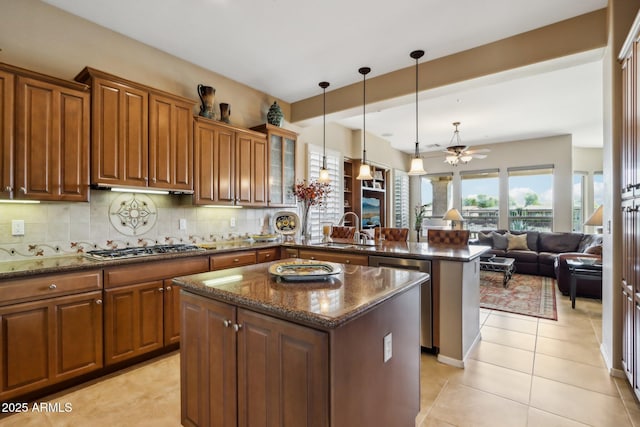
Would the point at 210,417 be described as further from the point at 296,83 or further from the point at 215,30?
the point at 296,83

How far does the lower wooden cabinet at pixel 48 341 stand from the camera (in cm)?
202

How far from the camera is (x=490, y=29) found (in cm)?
295

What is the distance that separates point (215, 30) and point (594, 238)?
718 cm

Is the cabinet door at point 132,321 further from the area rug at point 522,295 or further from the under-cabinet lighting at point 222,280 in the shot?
the area rug at point 522,295

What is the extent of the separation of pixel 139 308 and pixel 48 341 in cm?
60

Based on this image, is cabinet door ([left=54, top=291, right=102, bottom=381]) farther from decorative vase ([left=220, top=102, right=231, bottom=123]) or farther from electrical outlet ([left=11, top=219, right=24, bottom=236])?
decorative vase ([left=220, top=102, right=231, bottom=123])

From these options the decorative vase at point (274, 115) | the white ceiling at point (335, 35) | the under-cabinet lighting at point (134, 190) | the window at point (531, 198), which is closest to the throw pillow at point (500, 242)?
the window at point (531, 198)

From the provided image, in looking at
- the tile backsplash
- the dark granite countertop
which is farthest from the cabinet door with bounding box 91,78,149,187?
the dark granite countertop

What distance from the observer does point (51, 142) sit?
7.77ft

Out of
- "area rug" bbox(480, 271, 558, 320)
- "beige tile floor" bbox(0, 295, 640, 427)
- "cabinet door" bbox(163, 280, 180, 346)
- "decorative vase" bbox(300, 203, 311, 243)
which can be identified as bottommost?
"beige tile floor" bbox(0, 295, 640, 427)

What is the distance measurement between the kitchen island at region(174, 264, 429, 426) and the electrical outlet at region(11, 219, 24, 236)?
1.80 m

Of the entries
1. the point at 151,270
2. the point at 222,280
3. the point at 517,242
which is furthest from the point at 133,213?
the point at 517,242

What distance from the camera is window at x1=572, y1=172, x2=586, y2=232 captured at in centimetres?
785

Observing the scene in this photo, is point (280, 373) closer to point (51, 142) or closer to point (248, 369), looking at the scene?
point (248, 369)
